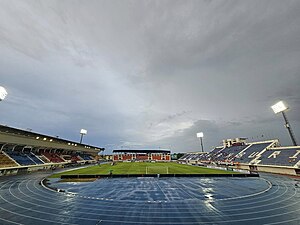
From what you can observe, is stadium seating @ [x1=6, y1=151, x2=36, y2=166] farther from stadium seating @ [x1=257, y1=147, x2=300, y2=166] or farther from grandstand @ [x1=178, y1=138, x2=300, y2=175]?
stadium seating @ [x1=257, y1=147, x2=300, y2=166]

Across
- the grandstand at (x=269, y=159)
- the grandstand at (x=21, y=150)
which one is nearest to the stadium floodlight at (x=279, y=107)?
the grandstand at (x=269, y=159)

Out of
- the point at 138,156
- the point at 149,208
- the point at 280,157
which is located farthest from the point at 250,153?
the point at 138,156

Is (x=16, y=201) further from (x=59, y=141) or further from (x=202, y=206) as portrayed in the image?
(x=59, y=141)

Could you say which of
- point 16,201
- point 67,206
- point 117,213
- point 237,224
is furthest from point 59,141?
point 237,224

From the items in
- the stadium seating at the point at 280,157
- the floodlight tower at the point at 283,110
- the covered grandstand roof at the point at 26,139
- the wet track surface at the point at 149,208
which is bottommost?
the wet track surface at the point at 149,208

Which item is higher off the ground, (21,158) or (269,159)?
(269,159)

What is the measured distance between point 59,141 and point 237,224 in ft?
194

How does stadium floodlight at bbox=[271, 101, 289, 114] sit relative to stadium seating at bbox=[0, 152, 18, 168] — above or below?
above

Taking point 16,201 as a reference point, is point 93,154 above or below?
above

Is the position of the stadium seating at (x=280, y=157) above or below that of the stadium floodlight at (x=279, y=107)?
below

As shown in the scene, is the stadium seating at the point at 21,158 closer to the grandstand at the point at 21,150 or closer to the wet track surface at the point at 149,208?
the grandstand at the point at 21,150

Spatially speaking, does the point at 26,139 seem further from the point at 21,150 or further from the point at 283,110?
the point at 283,110

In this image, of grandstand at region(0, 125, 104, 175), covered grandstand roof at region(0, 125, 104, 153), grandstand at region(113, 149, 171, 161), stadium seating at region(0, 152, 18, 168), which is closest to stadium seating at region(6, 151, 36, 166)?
grandstand at region(0, 125, 104, 175)

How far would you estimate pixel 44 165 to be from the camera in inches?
1767
